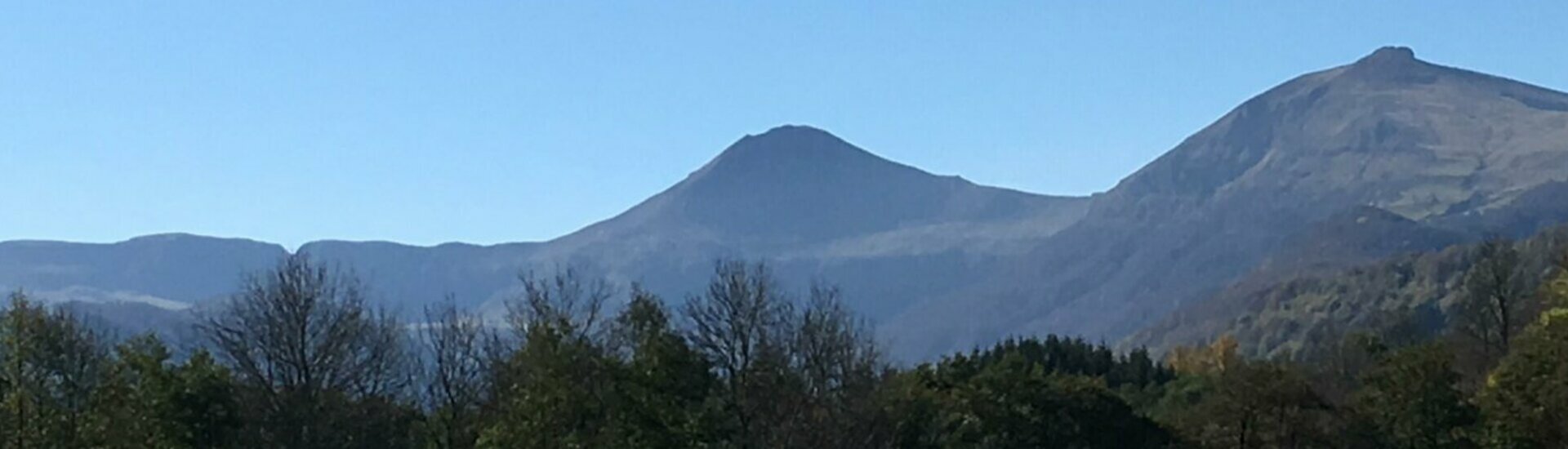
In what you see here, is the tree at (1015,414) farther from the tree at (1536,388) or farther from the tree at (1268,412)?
the tree at (1536,388)

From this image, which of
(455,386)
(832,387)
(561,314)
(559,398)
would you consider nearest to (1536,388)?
(832,387)

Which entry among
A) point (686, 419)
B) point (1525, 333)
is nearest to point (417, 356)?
point (686, 419)

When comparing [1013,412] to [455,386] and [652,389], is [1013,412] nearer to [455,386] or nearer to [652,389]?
[455,386]

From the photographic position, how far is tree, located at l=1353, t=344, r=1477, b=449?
65.9 metres

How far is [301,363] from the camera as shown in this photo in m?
56.1

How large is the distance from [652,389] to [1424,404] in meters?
32.8

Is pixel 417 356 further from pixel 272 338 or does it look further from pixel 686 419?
pixel 686 419

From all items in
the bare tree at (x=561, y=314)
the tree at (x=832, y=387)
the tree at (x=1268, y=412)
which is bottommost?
the tree at (x=1268, y=412)

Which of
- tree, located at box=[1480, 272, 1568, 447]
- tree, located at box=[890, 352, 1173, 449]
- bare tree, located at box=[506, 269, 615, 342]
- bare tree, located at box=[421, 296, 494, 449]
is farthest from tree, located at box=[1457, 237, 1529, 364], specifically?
bare tree, located at box=[421, 296, 494, 449]

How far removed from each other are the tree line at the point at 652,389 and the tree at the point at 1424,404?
0.30ft

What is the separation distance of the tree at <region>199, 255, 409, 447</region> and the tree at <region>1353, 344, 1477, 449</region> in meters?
36.9

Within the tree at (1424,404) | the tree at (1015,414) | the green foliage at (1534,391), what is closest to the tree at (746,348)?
the tree at (1015,414)

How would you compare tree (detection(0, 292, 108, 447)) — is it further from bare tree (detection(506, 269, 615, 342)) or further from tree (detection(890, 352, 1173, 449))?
tree (detection(890, 352, 1173, 449))

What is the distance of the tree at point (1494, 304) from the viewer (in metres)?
89.1
